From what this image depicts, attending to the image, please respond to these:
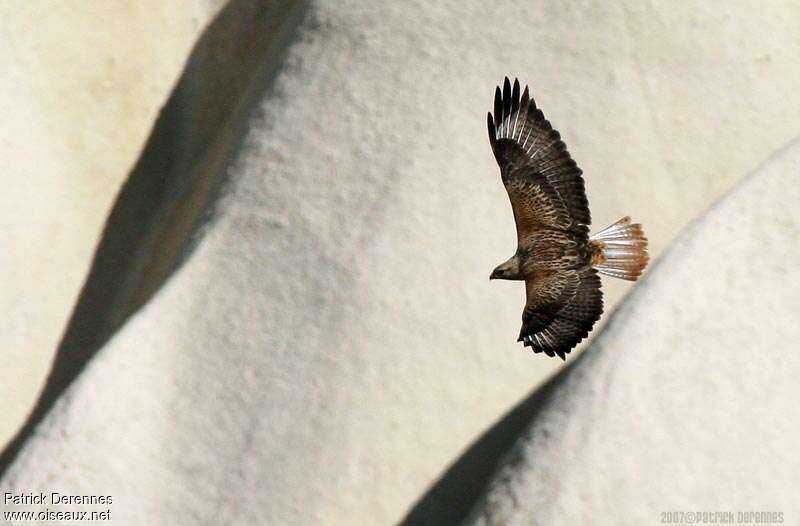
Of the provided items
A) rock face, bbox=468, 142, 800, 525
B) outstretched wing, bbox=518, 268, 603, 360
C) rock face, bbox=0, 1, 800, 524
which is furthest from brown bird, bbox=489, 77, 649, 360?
rock face, bbox=0, 1, 800, 524

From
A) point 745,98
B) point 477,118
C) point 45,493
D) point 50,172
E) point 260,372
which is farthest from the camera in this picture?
point 50,172

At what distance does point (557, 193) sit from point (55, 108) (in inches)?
263

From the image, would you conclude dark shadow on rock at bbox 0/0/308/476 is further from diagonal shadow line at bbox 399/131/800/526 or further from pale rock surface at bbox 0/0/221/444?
diagonal shadow line at bbox 399/131/800/526

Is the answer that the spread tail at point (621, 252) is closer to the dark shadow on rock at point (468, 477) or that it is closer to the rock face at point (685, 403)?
the rock face at point (685, 403)

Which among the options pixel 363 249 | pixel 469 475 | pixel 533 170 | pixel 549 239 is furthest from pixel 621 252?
pixel 363 249

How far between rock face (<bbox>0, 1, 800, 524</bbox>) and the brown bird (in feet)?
11.3

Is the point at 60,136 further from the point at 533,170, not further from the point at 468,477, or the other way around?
the point at 533,170

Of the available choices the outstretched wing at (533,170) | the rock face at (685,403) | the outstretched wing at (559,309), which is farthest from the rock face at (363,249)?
the outstretched wing at (533,170)

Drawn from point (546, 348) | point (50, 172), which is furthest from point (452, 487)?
point (50, 172)

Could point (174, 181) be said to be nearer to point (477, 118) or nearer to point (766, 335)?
point (477, 118)

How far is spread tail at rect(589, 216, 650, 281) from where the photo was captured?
5.37 meters

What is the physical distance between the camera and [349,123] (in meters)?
9.71

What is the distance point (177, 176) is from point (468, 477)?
4.13 m

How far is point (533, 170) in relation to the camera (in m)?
5.44
